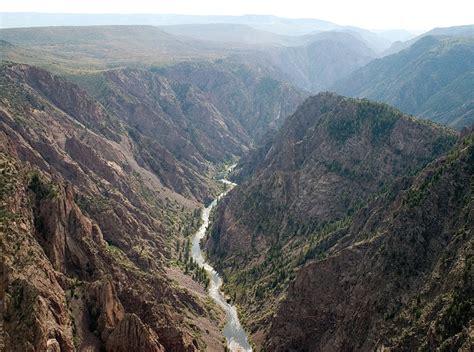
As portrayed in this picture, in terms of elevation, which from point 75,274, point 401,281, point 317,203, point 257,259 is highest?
point 401,281


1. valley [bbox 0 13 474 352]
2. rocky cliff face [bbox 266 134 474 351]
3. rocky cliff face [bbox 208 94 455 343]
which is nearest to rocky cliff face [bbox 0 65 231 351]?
valley [bbox 0 13 474 352]

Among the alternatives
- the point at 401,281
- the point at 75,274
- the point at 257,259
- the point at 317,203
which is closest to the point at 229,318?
the point at 257,259

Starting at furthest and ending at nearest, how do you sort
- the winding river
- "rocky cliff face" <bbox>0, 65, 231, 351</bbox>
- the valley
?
the winding river
the valley
"rocky cliff face" <bbox>0, 65, 231, 351</bbox>

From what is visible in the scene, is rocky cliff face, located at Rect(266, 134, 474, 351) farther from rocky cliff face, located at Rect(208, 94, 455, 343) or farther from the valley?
rocky cliff face, located at Rect(208, 94, 455, 343)

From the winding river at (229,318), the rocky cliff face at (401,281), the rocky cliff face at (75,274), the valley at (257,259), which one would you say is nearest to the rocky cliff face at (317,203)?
the valley at (257,259)

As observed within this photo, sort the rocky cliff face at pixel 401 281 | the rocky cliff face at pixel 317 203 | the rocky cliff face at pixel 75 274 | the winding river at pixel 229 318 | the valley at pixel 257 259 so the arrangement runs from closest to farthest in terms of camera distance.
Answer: the rocky cliff face at pixel 75 274 < the rocky cliff face at pixel 401 281 < the valley at pixel 257 259 < the winding river at pixel 229 318 < the rocky cliff face at pixel 317 203

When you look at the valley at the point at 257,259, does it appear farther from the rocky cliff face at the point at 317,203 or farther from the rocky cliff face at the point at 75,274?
the rocky cliff face at the point at 317,203

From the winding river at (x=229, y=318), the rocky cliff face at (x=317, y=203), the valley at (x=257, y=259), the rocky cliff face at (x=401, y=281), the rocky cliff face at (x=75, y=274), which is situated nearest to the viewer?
the rocky cliff face at (x=75, y=274)

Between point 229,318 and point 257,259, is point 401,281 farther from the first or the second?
point 257,259

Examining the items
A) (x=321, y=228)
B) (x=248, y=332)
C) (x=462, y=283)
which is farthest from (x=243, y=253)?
(x=462, y=283)
